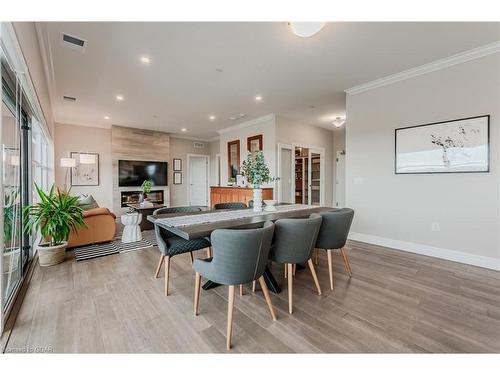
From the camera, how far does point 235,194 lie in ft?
20.7

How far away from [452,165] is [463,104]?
842 mm

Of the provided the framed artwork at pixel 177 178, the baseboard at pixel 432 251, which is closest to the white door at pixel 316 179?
the baseboard at pixel 432 251

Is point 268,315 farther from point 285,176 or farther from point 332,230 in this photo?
point 285,176

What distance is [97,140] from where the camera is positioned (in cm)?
→ 681

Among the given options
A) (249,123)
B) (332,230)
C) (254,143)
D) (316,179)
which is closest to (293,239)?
(332,230)

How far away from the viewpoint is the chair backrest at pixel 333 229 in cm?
235

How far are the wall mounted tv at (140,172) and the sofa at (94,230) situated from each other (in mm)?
3481

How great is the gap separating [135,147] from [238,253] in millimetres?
6906

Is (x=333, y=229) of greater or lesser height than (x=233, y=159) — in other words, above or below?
below

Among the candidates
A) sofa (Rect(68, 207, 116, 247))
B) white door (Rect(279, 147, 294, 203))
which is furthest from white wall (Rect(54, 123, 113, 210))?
white door (Rect(279, 147, 294, 203))

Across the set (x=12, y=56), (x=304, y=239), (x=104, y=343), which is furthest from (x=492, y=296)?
(x=12, y=56)
